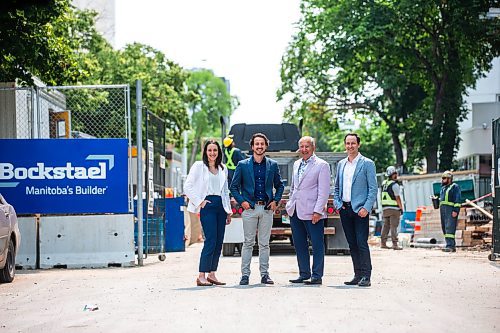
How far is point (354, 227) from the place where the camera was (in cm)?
1438

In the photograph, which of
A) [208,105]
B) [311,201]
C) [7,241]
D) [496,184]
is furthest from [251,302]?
[208,105]

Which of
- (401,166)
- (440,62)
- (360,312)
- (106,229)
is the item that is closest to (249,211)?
A: (360,312)

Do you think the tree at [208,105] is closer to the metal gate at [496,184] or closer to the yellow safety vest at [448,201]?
the yellow safety vest at [448,201]

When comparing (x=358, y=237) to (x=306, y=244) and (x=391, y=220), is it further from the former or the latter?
(x=391, y=220)

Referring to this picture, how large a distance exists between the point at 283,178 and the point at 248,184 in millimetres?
9640

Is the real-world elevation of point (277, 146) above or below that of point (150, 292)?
above

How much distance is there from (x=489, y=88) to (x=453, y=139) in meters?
12.0

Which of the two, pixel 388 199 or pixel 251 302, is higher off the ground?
pixel 388 199

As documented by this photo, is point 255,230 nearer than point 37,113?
Yes

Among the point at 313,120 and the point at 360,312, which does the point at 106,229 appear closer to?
the point at 360,312

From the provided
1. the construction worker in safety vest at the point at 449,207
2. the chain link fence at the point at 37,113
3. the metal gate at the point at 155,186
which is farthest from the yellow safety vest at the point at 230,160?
the construction worker in safety vest at the point at 449,207

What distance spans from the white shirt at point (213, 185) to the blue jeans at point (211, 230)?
0.19 ft

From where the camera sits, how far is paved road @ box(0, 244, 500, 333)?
33.1 ft

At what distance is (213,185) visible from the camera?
1428cm
